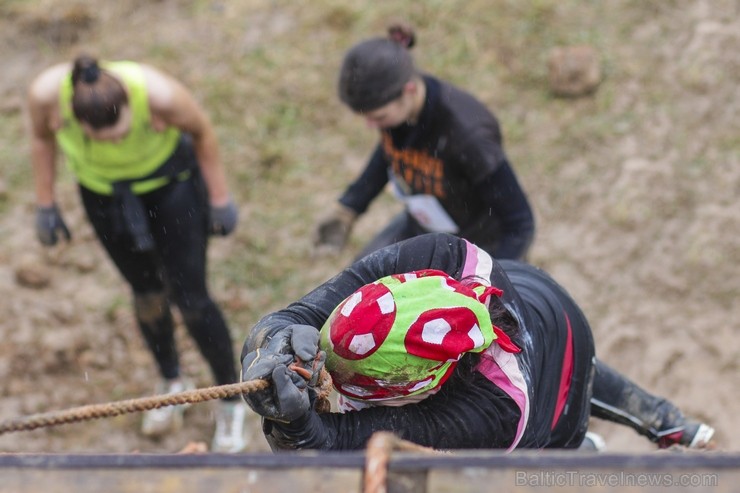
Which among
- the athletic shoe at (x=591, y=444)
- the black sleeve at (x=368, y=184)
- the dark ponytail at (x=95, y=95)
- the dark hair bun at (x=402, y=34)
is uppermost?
the dark hair bun at (x=402, y=34)

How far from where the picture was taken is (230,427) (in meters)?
3.10

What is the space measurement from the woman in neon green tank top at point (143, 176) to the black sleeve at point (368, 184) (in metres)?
0.42

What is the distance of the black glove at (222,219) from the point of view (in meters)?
2.75

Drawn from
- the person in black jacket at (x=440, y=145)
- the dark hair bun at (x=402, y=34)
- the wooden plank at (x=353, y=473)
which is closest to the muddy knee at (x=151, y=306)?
the person in black jacket at (x=440, y=145)

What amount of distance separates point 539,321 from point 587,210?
7.50ft

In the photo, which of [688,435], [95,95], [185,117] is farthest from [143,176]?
[688,435]

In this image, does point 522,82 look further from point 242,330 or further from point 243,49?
point 242,330

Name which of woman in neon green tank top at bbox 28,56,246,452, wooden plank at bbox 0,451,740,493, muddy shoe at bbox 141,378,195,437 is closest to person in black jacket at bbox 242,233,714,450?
wooden plank at bbox 0,451,740,493

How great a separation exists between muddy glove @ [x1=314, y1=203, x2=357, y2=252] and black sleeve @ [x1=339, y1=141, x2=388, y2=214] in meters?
0.03

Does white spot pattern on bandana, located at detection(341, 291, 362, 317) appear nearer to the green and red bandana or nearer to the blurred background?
the green and red bandana

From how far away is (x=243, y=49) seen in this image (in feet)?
15.6

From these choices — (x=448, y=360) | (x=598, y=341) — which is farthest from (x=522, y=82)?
(x=448, y=360)

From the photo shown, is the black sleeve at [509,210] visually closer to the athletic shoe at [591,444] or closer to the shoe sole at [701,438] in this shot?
the athletic shoe at [591,444]

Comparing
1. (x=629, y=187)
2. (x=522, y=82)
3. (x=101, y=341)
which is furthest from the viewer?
(x=522, y=82)
